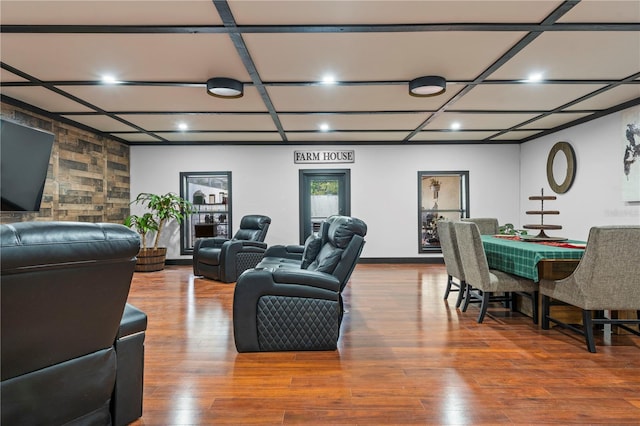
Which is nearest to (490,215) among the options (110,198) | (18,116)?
(110,198)

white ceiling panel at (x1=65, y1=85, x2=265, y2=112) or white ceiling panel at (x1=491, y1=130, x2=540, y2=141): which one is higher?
white ceiling panel at (x1=65, y1=85, x2=265, y2=112)

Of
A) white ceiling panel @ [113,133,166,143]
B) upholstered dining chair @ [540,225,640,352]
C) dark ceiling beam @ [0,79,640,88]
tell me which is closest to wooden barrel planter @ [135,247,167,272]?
white ceiling panel @ [113,133,166,143]

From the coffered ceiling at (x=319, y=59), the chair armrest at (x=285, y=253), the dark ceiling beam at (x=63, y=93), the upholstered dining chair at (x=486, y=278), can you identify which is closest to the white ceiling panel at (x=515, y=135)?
the coffered ceiling at (x=319, y=59)

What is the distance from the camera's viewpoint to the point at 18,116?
471 cm

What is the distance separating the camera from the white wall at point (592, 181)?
5070mm

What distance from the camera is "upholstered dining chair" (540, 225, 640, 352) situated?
2.66 m

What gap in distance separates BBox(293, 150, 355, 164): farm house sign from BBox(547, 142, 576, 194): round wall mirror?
362cm

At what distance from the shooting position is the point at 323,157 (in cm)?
764

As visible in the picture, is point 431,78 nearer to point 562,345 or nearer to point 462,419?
point 562,345

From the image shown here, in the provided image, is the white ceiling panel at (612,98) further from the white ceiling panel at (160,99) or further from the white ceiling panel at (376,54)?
the white ceiling panel at (160,99)

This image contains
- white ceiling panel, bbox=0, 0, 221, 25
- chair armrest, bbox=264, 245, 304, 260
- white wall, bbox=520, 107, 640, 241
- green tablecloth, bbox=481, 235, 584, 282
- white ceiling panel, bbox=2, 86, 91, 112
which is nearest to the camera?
white ceiling panel, bbox=0, 0, 221, 25

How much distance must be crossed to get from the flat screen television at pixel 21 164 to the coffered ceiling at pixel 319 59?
2.63 feet

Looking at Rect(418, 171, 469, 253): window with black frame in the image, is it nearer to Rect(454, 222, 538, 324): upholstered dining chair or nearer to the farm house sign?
the farm house sign

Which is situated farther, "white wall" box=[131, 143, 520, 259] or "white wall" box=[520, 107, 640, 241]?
"white wall" box=[131, 143, 520, 259]
